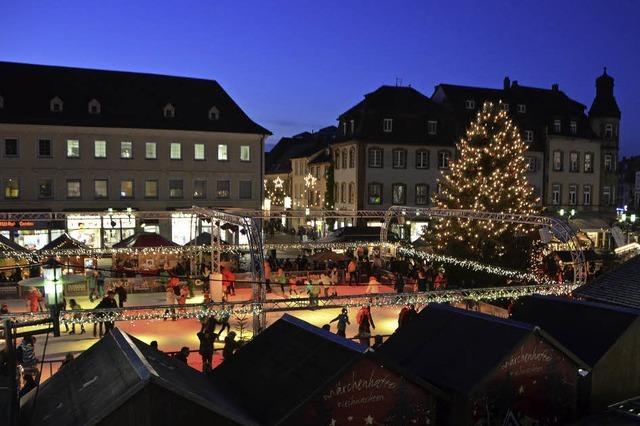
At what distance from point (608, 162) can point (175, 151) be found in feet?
112

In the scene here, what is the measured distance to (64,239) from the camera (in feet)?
83.7

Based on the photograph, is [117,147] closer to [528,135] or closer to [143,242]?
[143,242]

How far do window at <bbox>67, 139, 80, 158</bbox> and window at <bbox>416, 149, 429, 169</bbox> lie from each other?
892 inches

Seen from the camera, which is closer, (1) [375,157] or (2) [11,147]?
(2) [11,147]

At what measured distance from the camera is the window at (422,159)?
41975 mm

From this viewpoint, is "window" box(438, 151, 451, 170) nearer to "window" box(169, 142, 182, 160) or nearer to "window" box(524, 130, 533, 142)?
"window" box(524, 130, 533, 142)

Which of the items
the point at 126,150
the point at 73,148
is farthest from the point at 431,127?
the point at 73,148

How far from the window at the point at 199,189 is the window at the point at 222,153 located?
6.24 feet

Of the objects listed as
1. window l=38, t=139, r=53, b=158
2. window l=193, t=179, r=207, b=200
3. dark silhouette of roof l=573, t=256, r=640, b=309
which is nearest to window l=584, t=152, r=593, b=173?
window l=193, t=179, r=207, b=200

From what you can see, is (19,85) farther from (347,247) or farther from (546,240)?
(546,240)

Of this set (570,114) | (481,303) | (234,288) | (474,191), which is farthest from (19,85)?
(570,114)

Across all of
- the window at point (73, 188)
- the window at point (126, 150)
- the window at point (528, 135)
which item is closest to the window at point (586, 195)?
the window at point (528, 135)

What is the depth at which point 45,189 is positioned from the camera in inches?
1353

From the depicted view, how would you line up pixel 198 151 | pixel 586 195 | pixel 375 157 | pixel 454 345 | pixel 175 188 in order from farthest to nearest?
pixel 586 195 → pixel 375 157 → pixel 198 151 → pixel 175 188 → pixel 454 345
